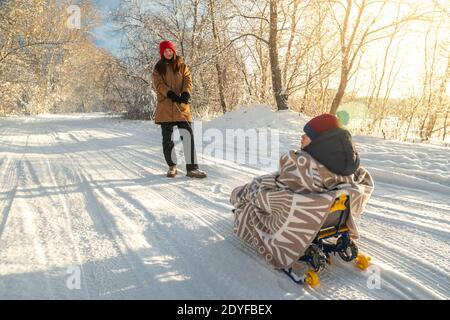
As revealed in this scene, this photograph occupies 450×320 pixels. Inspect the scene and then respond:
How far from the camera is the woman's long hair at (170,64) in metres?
4.72

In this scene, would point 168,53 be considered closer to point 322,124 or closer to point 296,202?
point 322,124

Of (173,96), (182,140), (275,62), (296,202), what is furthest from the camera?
(275,62)

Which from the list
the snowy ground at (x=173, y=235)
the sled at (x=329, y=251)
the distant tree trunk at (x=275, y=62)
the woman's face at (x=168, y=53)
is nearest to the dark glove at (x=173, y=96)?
the woman's face at (x=168, y=53)

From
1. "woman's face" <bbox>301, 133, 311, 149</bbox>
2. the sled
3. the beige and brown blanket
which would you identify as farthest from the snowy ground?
"woman's face" <bbox>301, 133, 311, 149</bbox>

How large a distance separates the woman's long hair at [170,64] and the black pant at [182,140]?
0.76m

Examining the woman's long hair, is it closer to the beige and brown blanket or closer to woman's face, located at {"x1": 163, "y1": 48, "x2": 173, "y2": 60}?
woman's face, located at {"x1": 163, "y1": 48, "x2": 173, "y2": 60}

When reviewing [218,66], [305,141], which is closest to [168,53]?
[305,141]

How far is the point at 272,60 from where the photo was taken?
10.8m

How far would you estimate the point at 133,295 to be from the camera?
2129 millimetres

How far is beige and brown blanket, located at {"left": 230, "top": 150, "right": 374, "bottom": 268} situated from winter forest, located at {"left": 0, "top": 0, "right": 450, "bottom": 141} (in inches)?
272

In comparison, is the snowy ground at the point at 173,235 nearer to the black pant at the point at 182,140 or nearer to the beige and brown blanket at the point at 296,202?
the beige and brown blanket at the point at 296,202

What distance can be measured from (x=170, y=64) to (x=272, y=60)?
675cm

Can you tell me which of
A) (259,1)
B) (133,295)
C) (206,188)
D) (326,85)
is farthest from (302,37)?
(133,295)

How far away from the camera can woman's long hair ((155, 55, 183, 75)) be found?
4.72 m
